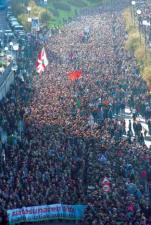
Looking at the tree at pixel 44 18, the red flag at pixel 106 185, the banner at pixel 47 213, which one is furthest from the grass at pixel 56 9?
the banner at pixel 47 213

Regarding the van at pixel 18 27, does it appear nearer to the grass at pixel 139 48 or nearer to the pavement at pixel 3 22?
the pavement at pixel 3 22

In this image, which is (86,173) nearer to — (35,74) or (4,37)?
(35,74)

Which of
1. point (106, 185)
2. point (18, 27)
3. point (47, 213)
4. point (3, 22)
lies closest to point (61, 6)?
point (3, 22)

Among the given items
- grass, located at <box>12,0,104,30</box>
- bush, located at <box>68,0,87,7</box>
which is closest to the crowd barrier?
grass, located at <box>12,0,104,30</box>

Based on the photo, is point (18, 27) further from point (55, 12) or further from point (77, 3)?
point (77, 3)

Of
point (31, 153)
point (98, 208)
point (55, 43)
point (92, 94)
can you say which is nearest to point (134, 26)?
point (55, 43)
